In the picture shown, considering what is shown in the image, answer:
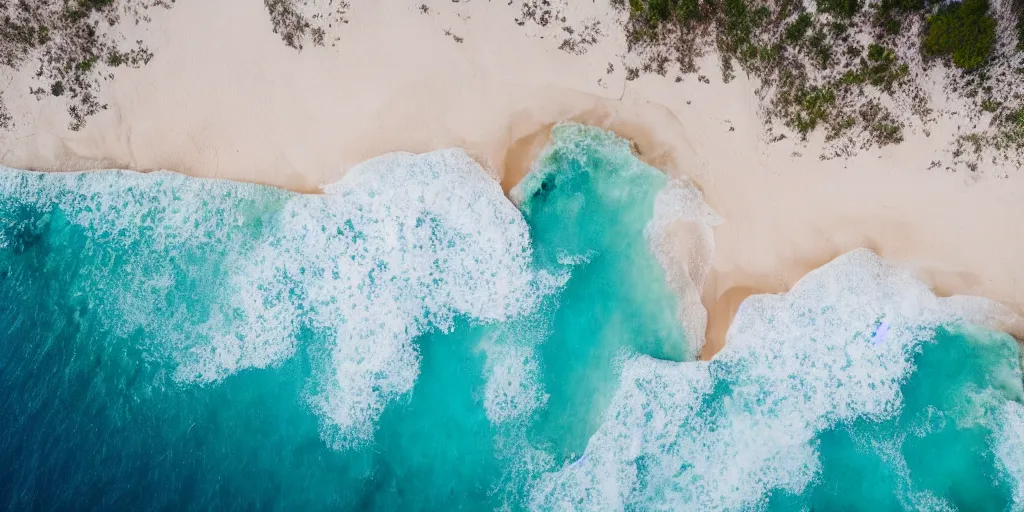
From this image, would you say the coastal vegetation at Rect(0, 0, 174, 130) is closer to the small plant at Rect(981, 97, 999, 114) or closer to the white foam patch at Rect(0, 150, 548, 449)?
the white foam patch at Rect(0, 150, 548, 449)

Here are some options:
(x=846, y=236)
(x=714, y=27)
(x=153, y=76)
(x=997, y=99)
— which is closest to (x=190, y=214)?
(x=153, y=76)

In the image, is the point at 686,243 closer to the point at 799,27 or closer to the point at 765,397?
the point at 765,397

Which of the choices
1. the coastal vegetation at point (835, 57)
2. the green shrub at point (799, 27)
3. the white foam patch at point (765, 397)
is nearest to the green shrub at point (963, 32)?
the coastal vegetation at point (835, 57)

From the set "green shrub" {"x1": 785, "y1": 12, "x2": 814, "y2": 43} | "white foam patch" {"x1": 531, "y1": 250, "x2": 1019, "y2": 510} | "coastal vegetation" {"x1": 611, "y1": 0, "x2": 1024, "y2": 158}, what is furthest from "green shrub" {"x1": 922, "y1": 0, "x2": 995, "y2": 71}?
"white foam patch" {"x1": 531, "y1": 250, "x2": 1019, "y2": 510}

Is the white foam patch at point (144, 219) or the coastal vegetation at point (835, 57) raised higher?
the coastal vegetation at point (835, 57)

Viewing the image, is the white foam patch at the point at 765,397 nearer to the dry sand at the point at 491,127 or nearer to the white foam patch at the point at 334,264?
the dry sand at the point at 491,127

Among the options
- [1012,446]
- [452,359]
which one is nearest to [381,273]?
[452,359]

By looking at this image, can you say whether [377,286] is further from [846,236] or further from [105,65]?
[846,236]
